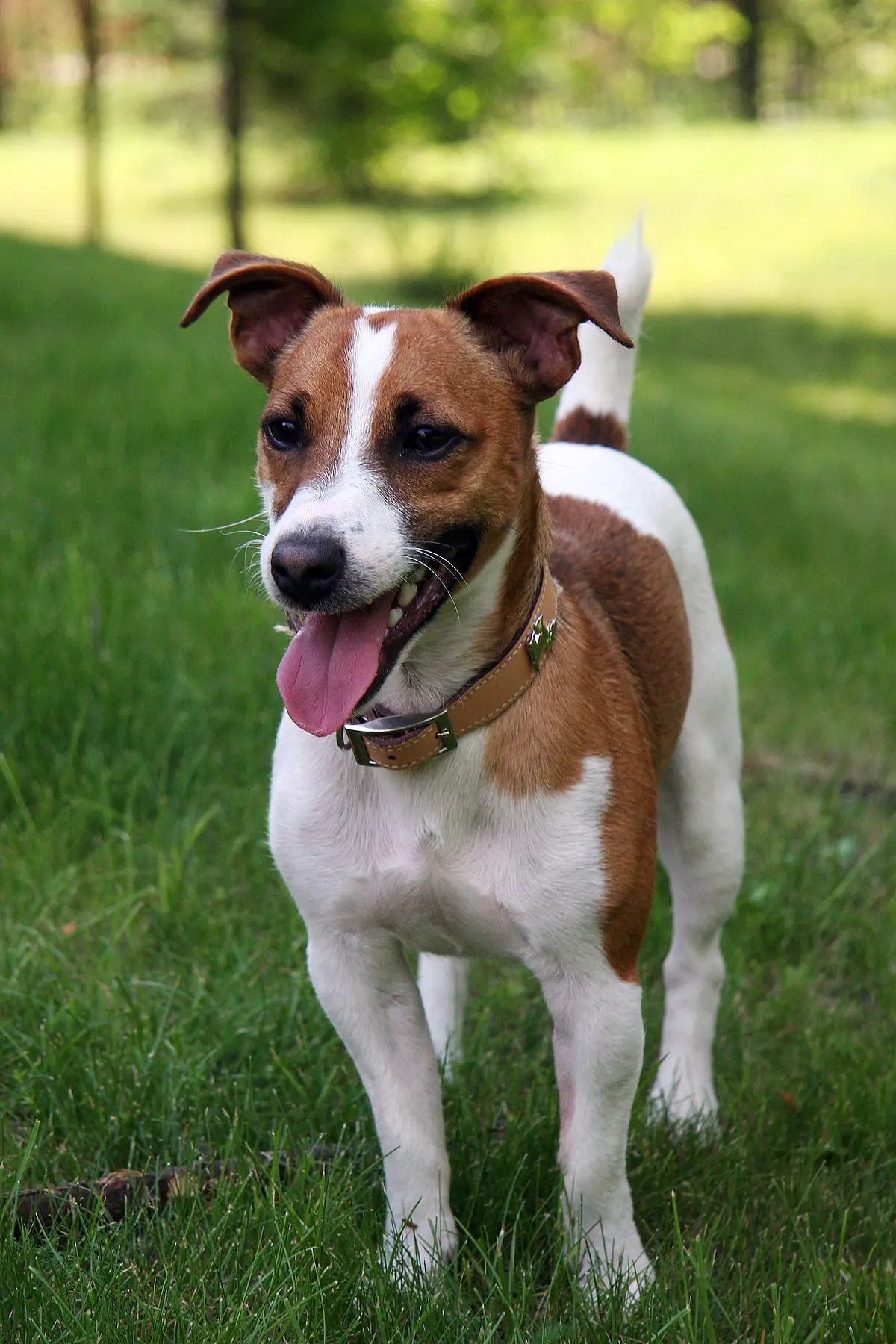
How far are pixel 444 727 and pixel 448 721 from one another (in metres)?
0.01

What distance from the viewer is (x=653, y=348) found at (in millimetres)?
16922

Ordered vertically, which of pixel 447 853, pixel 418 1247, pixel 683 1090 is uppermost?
pixel 447 853

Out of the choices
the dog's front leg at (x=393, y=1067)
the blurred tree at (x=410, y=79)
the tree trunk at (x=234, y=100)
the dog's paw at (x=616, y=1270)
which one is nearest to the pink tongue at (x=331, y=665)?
the dog's front leg at (x=393, y=1067)

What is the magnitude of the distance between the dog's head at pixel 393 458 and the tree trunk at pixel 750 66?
40.2 m

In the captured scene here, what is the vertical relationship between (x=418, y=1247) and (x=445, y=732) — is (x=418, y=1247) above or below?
below

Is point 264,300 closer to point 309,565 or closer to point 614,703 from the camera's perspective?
point 309,565

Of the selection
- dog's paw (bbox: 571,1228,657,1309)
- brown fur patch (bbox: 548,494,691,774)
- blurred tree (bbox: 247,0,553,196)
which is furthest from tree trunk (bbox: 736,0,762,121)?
dog's paw (bbox: 571,1228,657,1309)

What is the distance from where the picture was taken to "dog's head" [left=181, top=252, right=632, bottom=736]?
7.97 ft

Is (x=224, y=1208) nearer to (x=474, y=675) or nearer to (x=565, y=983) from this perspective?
(x=565, y=983)

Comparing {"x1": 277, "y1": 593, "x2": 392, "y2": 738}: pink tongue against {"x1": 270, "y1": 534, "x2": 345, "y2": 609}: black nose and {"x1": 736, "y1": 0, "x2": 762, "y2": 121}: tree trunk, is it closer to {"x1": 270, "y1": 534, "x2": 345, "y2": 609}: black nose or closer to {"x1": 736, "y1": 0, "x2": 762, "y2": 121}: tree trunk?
{"x1": 270, "y1": 534, "x2": 345, "y2": 609}: black nose

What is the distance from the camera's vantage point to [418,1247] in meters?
2.78

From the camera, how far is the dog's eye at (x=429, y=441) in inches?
101

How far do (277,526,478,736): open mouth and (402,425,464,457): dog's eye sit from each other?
142mm

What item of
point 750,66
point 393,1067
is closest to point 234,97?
point 393,1067
